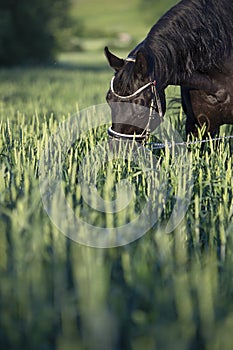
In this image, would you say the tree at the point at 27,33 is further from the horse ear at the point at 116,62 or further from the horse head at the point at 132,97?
the horse head at the point at 132,97

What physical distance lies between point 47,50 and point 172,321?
1050 inches

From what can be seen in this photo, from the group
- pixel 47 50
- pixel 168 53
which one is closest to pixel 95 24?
pixel 47 50

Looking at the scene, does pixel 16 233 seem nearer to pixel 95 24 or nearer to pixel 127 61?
pixel 127 61

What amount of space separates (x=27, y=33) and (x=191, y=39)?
920 inches

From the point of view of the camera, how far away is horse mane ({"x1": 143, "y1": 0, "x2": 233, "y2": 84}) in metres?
→ 3.94

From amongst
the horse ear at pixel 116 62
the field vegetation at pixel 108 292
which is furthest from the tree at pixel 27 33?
the field vegetation at pixel 108 292

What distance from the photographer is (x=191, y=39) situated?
4.05 m

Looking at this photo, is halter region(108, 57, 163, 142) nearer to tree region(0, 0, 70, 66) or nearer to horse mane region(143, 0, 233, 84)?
horse mane region(143, 0, 233, 84)

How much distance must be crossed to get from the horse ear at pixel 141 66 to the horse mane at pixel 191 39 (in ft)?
0.50

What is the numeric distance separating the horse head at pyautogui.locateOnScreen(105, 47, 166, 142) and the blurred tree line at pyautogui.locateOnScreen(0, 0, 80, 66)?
2107 centimetres

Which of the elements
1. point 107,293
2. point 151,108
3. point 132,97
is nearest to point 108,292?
point 107,293

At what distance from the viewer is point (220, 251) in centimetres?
238

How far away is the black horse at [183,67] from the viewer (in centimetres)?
380

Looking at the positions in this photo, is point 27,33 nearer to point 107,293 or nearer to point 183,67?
point 183,67
